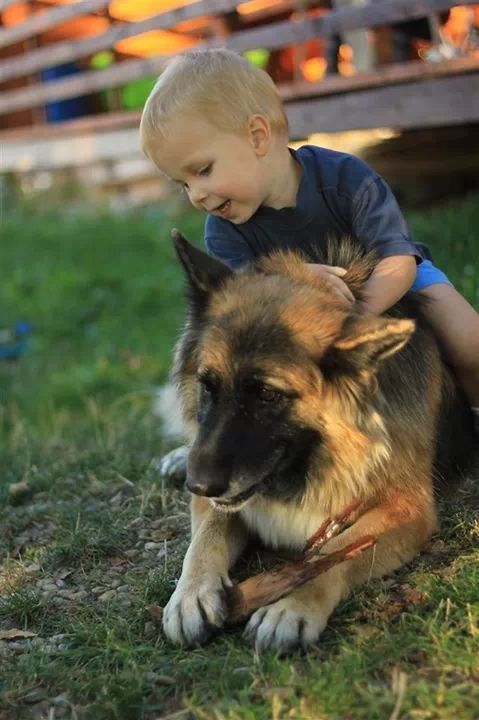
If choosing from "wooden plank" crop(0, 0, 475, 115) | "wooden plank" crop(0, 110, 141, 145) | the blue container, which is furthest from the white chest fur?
the blue container

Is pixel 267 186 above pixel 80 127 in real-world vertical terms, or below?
above

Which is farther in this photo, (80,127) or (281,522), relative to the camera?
(80,127)

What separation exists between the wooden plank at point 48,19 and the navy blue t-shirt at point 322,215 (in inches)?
271

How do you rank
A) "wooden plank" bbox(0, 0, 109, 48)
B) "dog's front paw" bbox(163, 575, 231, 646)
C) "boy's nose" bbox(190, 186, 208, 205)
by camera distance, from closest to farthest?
"dog's front paw" bbox(163, 575, 231, 646)
"boy's nose" bbox(190, 186, 208, 205)
"wooden plank" bbox(0, 0, 109, 48)

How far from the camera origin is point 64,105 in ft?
40.7

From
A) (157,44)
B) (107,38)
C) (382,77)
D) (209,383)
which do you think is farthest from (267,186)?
(157,44)

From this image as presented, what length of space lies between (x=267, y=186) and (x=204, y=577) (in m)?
1.45

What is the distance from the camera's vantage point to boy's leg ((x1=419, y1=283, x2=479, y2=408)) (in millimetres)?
3131

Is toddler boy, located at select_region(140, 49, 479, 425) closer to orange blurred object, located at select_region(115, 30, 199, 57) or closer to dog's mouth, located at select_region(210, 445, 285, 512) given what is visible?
dog's mouth, located at select_region(210, 445, 285, 512)

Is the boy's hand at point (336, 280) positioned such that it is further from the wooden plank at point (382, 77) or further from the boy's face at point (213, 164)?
the wooden plank at point (382, 77)

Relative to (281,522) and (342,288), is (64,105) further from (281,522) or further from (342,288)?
(281,522)

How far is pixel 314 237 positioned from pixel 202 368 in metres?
0.93

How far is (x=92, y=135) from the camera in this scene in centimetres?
985


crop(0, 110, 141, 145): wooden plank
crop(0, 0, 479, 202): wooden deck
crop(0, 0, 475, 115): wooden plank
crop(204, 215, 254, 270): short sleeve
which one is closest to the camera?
crop(204, 215, 254, 270): short sleeve
